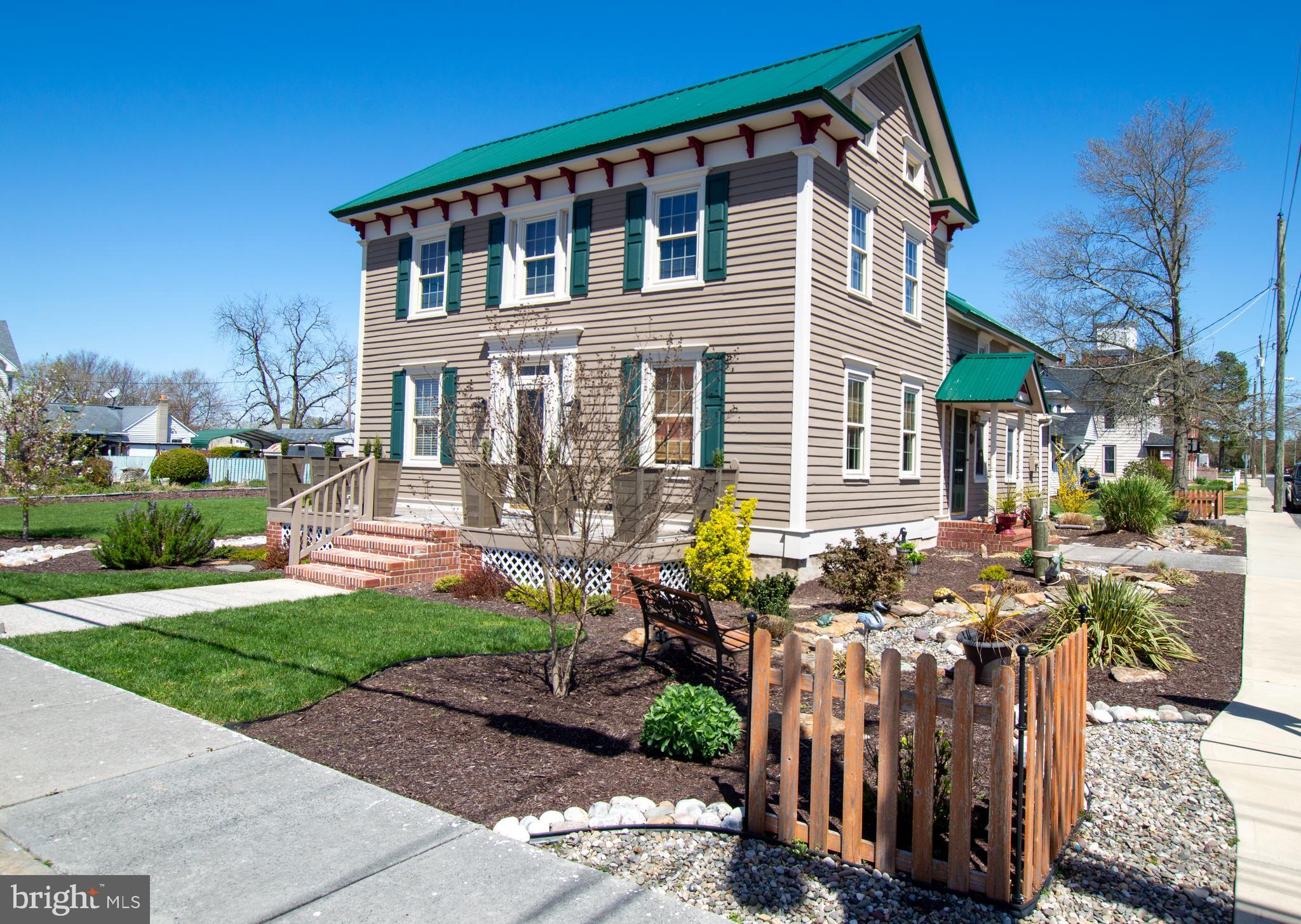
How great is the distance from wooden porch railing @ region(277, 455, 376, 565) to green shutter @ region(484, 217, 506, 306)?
3800mm

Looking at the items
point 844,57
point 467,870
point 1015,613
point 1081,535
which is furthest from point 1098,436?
point 467,870

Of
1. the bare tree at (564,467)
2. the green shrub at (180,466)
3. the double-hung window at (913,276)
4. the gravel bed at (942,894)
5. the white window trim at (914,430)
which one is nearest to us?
the gravel bed at (942,894)

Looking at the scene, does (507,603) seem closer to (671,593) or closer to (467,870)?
(671,593)

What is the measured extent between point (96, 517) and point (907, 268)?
22742 mm

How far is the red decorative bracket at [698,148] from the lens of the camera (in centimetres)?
1277

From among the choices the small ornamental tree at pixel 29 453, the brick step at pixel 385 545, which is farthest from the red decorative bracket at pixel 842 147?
the small ornamental tree at pixel 29 453

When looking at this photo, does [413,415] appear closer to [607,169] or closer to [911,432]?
[607,169]

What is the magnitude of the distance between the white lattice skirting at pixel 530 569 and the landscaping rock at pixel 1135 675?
5934 mm

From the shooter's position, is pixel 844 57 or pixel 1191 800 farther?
pixel 844 57

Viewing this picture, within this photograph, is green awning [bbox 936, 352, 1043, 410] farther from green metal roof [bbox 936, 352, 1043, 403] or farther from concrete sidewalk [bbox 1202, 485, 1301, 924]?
concrete sidewalk [bbox 1202, 485, 1301, 924]

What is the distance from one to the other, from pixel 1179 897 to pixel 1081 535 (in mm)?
17042

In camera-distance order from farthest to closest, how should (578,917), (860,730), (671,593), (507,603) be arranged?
(507,603)
(671,593)
(860,730)
(578,917)

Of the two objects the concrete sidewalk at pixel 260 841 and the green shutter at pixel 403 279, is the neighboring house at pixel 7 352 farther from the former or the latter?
the concrete sidewalk at pixel 260 841

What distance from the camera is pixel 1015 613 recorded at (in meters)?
9.30
